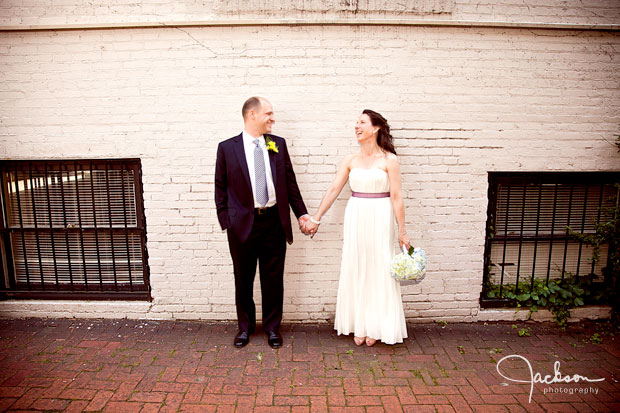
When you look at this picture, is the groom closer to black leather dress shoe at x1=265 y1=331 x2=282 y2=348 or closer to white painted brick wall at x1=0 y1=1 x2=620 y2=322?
black leather dress shoe at x1=265 y1=331 x2=282 y2=348

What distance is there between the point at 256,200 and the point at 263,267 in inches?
28.0

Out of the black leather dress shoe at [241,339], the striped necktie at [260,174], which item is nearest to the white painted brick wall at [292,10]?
the striped necktie at [260,174]

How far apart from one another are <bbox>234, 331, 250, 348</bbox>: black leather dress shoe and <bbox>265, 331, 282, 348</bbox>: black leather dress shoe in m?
0.21

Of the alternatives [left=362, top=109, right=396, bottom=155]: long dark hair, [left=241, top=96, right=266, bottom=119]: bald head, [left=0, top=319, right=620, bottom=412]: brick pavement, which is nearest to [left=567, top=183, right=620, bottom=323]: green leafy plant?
[left=0, top=319, right=620, bottom=412]: brick pavement

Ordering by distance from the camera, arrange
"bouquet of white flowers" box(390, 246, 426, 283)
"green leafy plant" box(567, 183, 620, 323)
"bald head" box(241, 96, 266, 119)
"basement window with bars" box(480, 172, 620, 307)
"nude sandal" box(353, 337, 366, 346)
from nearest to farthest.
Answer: "bouquet of white flowers" box(390, 246, 426, 283), "bald head" box(241, 96, 266, 119), "nude sandal" box(353, 337, 366, 346), "green leafy plant" box(567, 183, 620, 323), "basement window with bars" box(480, 172, 620, 307)

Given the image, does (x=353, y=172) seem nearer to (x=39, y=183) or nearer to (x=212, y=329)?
(x=212, y=329)

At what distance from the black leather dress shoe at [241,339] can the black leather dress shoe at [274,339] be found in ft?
0.70

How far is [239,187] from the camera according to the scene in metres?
3.53

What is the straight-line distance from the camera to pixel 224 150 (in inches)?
140

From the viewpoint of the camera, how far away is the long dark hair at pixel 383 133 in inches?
139

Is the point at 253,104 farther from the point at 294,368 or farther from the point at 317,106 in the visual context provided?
the point at 294,368

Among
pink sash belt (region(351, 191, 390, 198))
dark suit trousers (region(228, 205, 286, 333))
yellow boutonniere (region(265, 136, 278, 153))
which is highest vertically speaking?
yellow boutonniere (region(265, 136, 278, 153))

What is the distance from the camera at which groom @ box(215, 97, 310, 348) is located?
3527mm

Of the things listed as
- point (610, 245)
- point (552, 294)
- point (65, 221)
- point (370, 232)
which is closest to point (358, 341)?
point (370, 232)
